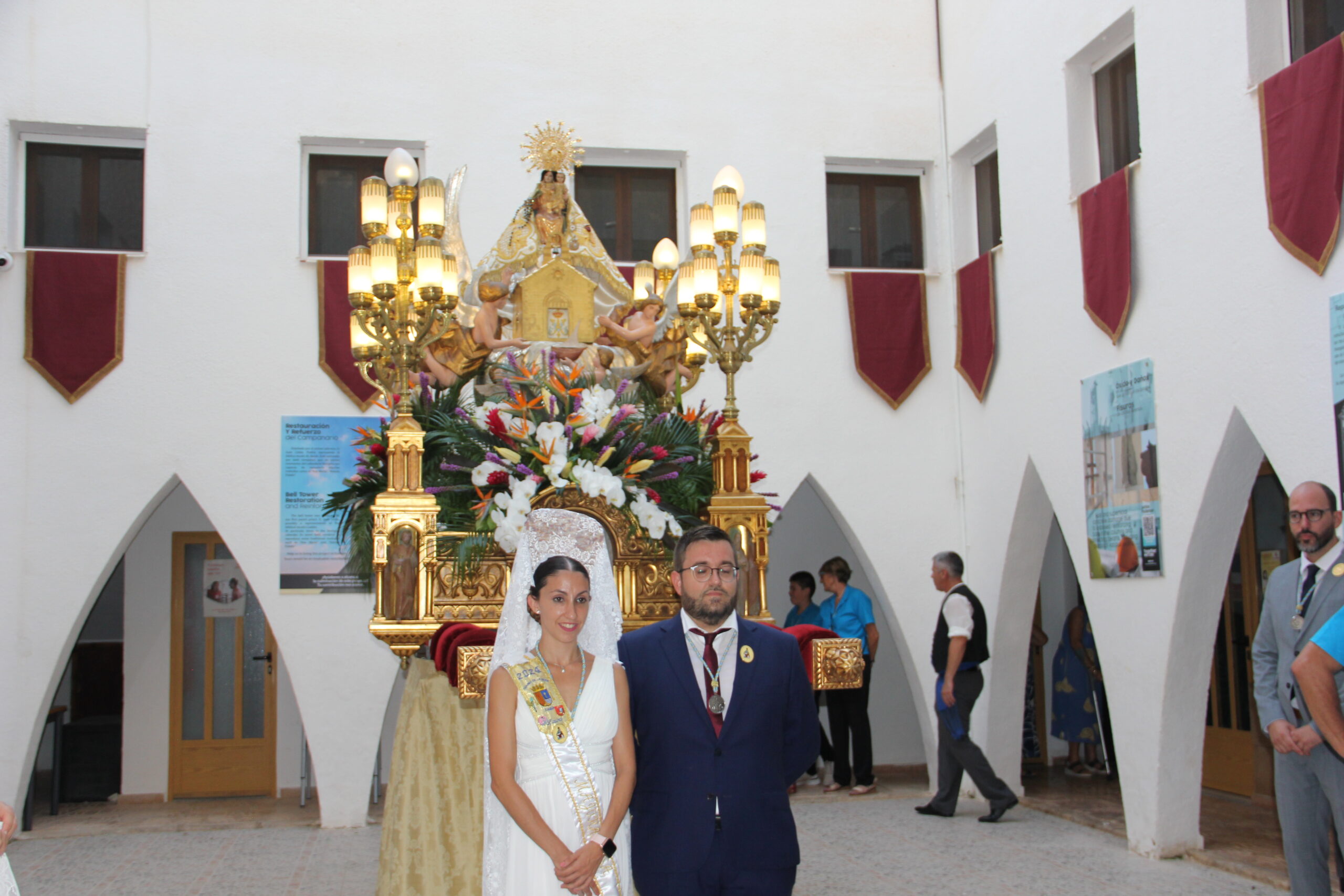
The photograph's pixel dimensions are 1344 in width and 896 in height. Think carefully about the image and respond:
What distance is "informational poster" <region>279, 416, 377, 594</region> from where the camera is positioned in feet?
28.7

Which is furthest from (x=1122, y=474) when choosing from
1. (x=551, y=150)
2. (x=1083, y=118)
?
(x=551, y=150)

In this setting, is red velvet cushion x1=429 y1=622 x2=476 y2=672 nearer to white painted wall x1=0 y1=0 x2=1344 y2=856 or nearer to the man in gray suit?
the man in gray suit

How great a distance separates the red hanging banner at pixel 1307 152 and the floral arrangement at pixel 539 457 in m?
2.76

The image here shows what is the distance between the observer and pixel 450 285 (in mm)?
5336

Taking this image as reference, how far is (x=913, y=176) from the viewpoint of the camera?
999 centimetres

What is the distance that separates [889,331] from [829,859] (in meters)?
4.16

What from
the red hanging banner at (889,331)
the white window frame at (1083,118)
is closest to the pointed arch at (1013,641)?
the red hanging banner at (889,331)

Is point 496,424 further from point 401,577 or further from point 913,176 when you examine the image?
point 913,176

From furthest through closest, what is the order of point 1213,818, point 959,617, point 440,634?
1. point 1213,818
2. point 959,617
3. point 440,634

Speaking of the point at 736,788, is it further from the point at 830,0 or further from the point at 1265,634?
the point at 830,0

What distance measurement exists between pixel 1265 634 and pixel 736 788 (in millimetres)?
2437

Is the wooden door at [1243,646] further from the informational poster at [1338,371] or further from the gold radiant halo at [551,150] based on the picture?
the gold radiant halo at [551,150]

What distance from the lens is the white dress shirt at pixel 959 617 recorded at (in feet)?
23.8

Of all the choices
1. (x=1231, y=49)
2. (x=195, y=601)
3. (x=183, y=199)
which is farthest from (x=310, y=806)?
(x=1231, y=49)
